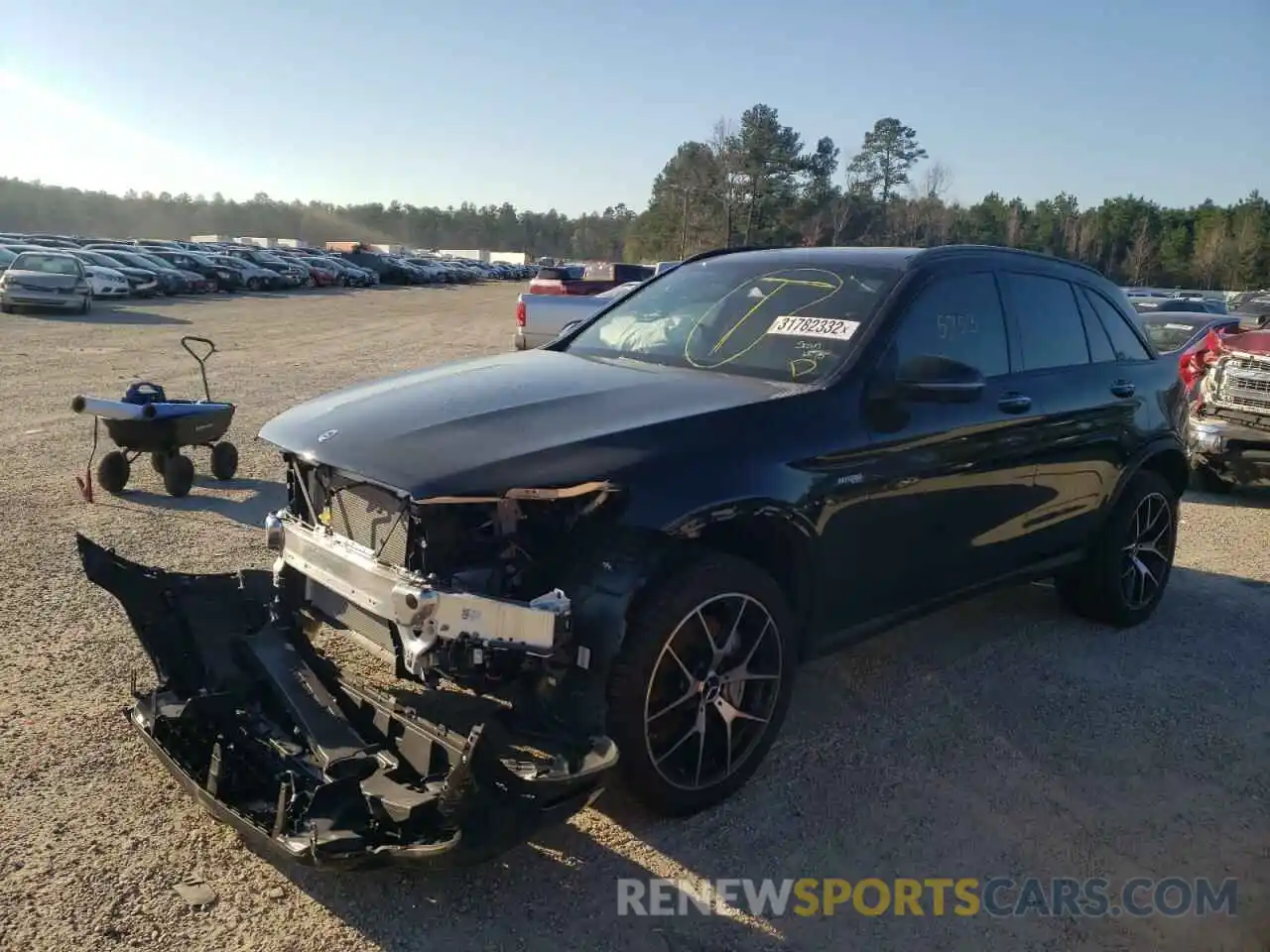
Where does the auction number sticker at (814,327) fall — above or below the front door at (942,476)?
above

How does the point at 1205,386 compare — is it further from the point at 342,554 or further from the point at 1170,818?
the point at 342,554

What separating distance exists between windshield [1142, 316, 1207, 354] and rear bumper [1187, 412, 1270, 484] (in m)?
2.21

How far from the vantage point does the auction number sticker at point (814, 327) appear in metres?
4.02

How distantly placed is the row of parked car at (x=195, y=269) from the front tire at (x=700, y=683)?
88.4 ft

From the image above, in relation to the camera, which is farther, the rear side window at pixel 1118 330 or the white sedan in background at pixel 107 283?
the white sedan in background at pixel 107 283

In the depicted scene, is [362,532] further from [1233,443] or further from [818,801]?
[1233,443]

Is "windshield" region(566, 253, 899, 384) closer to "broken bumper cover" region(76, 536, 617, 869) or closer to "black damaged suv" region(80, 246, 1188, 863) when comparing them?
"black damaged suv" region(80, 246, 1188, 863)

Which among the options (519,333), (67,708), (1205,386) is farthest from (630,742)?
(519,333)

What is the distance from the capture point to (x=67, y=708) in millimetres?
3920

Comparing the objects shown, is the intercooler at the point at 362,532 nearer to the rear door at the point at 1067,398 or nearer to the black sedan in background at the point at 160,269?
the rear door at the point at 1067,398

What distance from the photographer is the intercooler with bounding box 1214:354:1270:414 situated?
875cm

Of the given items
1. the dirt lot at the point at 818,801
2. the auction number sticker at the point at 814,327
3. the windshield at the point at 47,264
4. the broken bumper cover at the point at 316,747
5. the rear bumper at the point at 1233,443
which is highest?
the auction number sticker at the point at 814,327

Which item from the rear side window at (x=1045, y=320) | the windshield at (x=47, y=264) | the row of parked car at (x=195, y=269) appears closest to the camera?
the rear side window at (x=1045, y=320)

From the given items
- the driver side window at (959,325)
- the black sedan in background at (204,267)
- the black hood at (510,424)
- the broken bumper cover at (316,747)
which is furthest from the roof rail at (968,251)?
the black sedan in background at (204,267)
